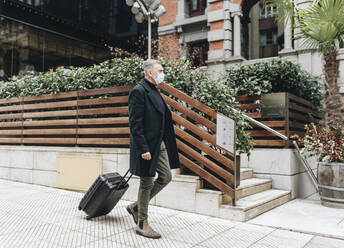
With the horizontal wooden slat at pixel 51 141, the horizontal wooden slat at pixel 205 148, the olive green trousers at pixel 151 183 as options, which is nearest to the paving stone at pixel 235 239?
the olive green trousers at pixel 151 183

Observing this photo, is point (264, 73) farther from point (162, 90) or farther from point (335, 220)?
point (335, 220)

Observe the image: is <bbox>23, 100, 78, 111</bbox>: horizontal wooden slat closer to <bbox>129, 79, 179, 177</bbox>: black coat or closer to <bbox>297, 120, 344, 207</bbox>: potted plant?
<bbox>129, 79, 179, 177</bbox>: black coat

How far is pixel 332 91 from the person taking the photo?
22.6 ft

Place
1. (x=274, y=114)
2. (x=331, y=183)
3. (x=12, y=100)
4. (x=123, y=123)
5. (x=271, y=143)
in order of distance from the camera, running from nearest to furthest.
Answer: (x=331, y=183), (x=123, y=123), (x=271, y=143), (x=274, y=114), (x=12, y=100)

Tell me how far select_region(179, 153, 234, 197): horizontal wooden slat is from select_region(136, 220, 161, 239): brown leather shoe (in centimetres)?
142

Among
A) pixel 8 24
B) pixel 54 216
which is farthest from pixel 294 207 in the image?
pixel 8 24

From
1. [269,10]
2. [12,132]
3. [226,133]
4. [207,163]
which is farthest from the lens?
[12,132]

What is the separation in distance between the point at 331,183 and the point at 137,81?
4028mm

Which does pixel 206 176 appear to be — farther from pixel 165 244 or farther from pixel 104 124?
pixel 104 124

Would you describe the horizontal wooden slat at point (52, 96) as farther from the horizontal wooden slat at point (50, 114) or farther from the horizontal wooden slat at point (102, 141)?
the horizontal wooden slat at point (102, 141)

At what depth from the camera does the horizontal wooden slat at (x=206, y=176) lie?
16.4ft

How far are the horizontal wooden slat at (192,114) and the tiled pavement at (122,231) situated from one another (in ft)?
4.67

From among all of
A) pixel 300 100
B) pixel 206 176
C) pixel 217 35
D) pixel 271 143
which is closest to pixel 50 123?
pixel 206 176

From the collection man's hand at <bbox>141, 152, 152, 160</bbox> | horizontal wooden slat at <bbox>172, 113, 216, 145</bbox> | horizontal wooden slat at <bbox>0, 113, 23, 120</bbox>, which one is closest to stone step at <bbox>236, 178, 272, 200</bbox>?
horizontal wooden slat at <bbox>172, 113, 216, 145</bbox>
